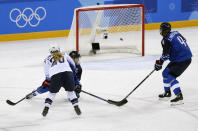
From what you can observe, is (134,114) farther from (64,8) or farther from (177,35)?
(64,8)

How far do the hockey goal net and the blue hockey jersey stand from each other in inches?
142

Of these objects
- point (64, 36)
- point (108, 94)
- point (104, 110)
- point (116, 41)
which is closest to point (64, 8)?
point (64, 36)

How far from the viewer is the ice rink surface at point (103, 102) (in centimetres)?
450

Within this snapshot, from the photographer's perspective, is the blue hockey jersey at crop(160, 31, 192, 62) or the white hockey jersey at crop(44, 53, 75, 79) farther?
the blue hockey jersey at crop(160, 31, 192, 62)

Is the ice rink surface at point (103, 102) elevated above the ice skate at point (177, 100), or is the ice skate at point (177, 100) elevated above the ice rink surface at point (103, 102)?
the ice skate at point (177, 100)

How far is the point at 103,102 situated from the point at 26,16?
232 inches

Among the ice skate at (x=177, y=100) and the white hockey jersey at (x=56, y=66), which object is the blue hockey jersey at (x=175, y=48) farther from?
the white hockey jersey at (x=56, y=66)

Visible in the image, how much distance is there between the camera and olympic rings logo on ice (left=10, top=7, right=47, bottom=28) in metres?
10.7

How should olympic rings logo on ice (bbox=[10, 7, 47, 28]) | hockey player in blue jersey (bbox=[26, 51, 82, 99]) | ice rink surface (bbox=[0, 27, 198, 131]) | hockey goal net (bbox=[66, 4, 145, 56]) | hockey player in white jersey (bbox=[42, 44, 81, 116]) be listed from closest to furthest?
ice rink surface (bbox=[0, 27, 198, 131]) → hockey player in white jersey (bbox=[42, 44, 81, 116]) → hockey player in blue jersey (bbox=[26, 51, 82, 99]) → hockey goal net (bbox=[66, 4, 145, 56]) → olympic rings logo on ice (bbox=[10, 7, 47, 28])

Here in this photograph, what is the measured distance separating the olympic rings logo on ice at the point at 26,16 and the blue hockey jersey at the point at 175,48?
619 centimetres

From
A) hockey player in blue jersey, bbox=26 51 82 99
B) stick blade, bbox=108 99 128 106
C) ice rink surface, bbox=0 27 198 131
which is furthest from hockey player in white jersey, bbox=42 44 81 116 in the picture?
stick blade, bbox=108 99 128 106

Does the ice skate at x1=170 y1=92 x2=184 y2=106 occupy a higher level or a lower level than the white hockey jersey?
lower

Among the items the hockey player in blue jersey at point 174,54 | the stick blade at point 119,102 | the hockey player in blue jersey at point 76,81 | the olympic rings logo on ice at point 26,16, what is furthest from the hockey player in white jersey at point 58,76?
the olympic rings logo on ice at point 26,16

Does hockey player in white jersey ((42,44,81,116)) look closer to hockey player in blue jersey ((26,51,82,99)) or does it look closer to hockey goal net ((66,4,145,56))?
hockey player in blue jersey ((26,51,82,99))
